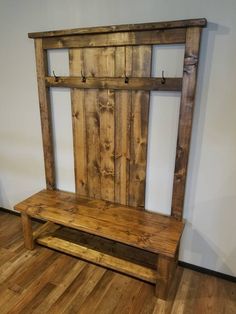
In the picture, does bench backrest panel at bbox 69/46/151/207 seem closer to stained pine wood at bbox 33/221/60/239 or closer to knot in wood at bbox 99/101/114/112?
knot in wood at bbox 99/101/114/112

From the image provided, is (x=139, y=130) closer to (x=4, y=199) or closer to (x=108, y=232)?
(x=108, y=232)

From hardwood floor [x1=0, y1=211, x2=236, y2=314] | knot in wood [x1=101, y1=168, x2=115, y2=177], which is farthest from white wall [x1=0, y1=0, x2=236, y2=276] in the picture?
knot in wood [x1=101, y1=168, x2=115, y2=177]

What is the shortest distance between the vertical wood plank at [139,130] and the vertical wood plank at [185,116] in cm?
27

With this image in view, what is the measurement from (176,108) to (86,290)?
5.02 feet

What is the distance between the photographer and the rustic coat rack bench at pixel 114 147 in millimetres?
1621

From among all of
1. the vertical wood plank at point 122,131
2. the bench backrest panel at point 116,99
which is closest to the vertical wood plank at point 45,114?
the bench backrest panel at point 116,99

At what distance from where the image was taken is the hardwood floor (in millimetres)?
1644

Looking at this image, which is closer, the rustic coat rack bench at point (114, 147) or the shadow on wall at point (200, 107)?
the shadow on wall at point (200, 107)

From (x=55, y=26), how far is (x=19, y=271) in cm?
206

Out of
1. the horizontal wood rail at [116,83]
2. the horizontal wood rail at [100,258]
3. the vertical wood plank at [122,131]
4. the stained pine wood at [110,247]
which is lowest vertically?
the stained pine wood at [110,247]

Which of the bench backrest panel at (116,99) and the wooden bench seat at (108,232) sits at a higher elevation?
the bench backrest panel at (116,99)

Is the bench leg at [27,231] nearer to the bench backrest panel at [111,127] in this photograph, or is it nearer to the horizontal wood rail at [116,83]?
Result: the bench backrest panel at [111,127]

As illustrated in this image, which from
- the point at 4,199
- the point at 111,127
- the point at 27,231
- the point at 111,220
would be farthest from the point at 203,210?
the point at 4,199

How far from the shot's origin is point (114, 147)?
6.54 feet
